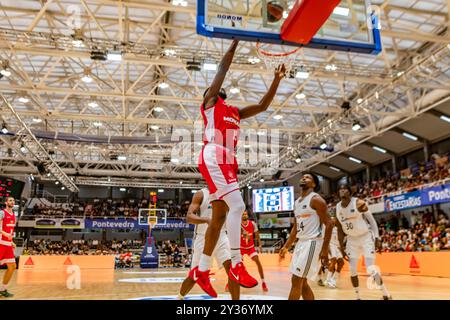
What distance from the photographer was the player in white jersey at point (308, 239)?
4.66 meters

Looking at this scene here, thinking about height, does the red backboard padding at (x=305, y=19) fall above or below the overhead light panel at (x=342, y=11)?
below

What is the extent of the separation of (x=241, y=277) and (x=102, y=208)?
128 ft

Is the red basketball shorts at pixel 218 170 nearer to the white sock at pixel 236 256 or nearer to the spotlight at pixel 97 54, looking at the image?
the white sock at pixel 236 256

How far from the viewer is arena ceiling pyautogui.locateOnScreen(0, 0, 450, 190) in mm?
13609

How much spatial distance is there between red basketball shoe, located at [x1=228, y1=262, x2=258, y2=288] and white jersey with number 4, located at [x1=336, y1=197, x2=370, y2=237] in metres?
4.28

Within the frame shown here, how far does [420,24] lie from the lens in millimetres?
15016

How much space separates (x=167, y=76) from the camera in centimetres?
1823

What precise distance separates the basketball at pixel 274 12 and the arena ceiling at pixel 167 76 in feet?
20.6

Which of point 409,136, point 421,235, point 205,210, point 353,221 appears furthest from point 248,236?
point 409,136

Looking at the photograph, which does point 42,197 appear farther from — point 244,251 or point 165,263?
point 244,251

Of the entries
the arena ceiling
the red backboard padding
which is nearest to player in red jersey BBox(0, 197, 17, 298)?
the arena ceiling

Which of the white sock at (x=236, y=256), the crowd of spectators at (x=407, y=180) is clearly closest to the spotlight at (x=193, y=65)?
the white sock at (x=236, y=256)

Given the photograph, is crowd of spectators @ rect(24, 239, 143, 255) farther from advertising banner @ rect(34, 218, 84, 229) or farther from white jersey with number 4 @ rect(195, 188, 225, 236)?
white jersey with number 4 @ rect(195, 188, 225, 236)

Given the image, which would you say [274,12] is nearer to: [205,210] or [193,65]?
[205,210]
